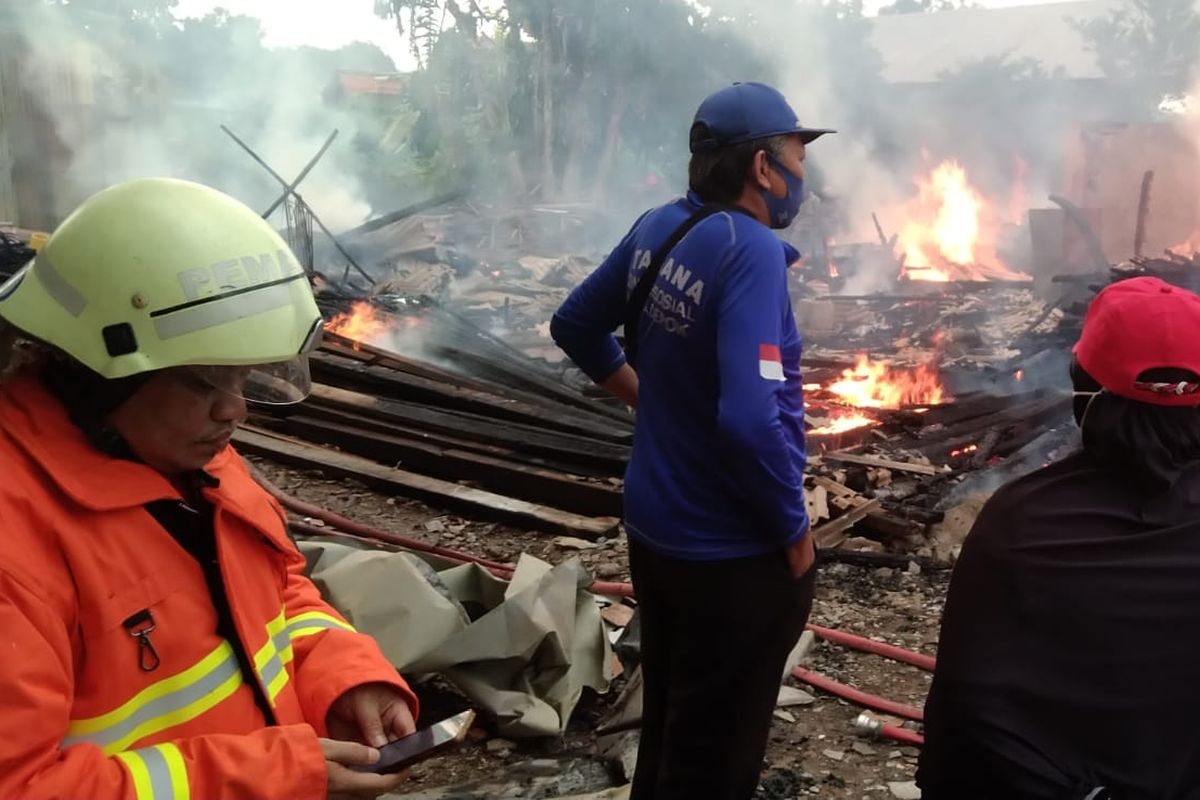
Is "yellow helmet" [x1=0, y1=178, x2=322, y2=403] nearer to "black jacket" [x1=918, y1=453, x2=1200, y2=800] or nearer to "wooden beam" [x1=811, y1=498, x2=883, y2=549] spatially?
"black jacket" [x1=918, y1=453, x2=1200, y2=800]

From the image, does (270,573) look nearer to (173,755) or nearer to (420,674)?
(173,755)

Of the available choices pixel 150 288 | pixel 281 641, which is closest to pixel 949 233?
pixel 281 641

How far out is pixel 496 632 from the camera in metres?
3.61

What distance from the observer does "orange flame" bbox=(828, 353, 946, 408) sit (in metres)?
9.88

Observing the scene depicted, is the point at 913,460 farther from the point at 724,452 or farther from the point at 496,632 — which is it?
the point at 724,452

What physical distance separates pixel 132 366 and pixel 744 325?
1531mm

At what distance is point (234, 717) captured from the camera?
1.54 metres

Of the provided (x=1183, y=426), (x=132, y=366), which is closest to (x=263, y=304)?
(x=132, y=366)

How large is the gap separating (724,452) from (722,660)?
1.95ft

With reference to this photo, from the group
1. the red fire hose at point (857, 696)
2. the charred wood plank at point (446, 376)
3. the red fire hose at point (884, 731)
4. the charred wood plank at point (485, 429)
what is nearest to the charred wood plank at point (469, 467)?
the charred wood plank at point (485, 429)

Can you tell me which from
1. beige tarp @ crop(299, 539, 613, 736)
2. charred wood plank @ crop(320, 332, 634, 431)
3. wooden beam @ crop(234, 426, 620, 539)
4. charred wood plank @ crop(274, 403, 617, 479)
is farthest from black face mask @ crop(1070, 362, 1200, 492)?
charred wood plank @ crop(320, 332, 634, 431)

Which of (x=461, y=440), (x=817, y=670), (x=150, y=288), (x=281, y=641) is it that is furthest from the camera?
(x=461, y=440)

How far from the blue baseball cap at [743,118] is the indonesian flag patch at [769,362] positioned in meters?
0.65

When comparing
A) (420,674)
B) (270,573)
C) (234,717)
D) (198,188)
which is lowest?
(420,674)
